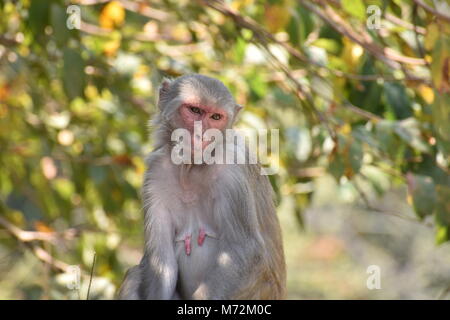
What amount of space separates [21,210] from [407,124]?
4.30m

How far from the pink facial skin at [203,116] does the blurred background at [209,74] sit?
41.3 inches

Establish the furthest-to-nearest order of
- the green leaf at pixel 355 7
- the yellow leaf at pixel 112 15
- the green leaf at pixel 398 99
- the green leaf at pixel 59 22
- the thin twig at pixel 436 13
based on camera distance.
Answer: the yellow leaf at pixel 112 15
the green leaf at pixel 398 99
the green leaf at pixel 59 22
the green leaf at pixel 355 7
the thin twig at pixel 436 13

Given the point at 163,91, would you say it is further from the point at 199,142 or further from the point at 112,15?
the point at 112,15

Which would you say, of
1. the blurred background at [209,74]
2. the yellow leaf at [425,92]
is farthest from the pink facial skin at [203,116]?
the yellow leaf at [425,92]

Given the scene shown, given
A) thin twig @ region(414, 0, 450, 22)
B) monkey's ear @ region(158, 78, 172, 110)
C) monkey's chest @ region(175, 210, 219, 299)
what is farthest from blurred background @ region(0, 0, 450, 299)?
monkey's ear @ region(158, 78, 172, 110)

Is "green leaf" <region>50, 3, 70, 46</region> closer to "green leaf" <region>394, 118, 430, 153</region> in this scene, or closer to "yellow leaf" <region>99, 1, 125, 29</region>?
"yellow leaf" <region>99, 1, 125, 29</region>

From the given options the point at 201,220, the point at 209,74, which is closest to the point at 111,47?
the point at 209,74

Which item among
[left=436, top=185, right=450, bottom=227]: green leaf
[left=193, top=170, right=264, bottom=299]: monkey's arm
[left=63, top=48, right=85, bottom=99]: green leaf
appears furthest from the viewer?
[left=63, top=48, right=85, bottom=99]: green leaf

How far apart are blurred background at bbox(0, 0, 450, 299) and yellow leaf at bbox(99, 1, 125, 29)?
0.06 feet

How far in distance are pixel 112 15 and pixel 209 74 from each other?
1.17 m

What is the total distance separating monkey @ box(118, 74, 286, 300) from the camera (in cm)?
487

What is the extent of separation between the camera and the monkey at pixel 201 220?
4871mm

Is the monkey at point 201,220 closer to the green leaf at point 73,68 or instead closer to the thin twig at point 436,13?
the green leaf at point 73,68
